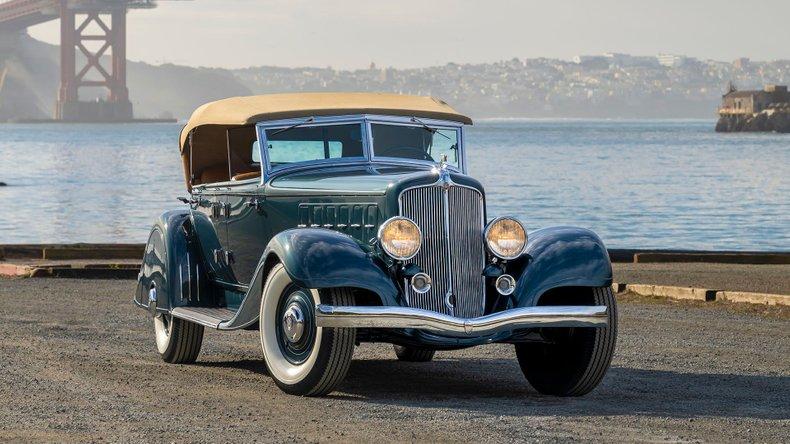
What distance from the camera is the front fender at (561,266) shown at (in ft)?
30.7

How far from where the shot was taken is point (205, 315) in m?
10.7

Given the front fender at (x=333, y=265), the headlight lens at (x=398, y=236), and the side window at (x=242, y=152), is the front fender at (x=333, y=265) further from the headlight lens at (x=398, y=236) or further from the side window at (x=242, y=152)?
the side window at (x=242, y=152)

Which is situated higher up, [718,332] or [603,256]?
[603,256]

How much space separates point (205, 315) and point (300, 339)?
1680mm

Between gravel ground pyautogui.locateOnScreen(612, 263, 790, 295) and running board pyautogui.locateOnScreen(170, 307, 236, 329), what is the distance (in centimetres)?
875

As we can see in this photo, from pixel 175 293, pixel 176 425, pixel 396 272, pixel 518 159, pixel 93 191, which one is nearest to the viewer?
pixel 176 425

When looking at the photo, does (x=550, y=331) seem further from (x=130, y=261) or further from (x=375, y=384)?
(x=130, y=261)

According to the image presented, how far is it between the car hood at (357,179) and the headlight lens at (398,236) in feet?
0.85

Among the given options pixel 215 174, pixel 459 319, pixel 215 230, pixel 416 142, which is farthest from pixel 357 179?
pixel 215 174

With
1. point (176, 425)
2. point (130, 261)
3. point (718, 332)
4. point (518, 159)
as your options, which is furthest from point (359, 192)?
point (518, 159)

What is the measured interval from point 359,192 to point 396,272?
66 centimetres

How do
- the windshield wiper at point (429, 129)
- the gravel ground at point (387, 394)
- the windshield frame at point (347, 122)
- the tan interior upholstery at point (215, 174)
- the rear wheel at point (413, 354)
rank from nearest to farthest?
1. the gravel ground at point (387, 394)
2. the windshield frame at point (347, 122)
3. the windshield wiper at point (429, 129)
4. the rear wheel at point (413, 354)
5. the tan interior upholstery at point (215, 174)

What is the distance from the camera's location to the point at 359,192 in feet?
31.4

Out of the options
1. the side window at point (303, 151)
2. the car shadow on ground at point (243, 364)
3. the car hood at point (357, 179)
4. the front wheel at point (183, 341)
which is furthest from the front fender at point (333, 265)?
the front wheel at point (183, 341)
